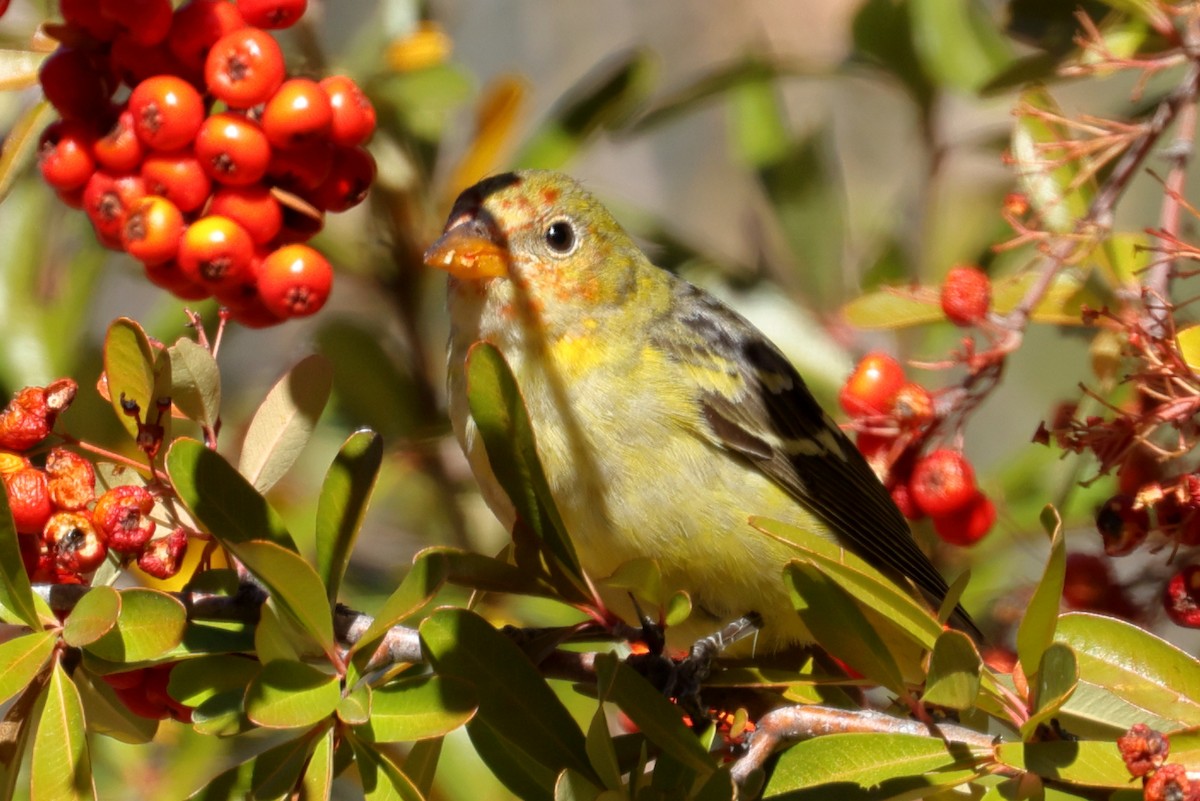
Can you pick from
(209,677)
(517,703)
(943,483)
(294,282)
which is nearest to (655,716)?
(517,703)

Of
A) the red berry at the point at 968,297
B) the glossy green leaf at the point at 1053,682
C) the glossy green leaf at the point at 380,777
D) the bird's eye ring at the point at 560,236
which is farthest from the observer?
the bird's eye ring at the point at 560,236

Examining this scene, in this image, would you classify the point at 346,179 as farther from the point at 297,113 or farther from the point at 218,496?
the point at 218,496

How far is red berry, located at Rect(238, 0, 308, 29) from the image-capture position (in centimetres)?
240

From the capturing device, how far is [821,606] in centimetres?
190

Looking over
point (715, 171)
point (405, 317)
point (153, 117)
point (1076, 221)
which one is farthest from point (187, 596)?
point (715, 171)

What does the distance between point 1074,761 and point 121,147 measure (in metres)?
1.87

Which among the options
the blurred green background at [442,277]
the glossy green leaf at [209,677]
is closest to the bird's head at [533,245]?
the blurred green background at [442,277]

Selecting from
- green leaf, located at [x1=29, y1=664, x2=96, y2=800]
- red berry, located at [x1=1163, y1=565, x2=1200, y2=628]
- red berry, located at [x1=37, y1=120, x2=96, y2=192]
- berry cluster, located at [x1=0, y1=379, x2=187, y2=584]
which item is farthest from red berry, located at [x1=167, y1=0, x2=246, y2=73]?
red berry, located at [x1=1163, y1=565, x2=1200, y2=628]

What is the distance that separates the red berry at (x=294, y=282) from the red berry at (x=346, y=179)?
0.14 m

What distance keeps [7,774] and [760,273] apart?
2929 mm

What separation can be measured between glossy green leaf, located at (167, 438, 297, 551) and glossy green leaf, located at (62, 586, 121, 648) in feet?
0.52

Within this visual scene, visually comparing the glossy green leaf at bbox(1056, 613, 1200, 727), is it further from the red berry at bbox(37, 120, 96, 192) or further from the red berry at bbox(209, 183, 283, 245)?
the red berry at bbox(37, 120, 96, 192)

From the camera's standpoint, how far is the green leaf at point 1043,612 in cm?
171

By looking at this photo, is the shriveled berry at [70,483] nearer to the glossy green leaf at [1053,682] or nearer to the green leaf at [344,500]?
the green leaf at [344,500]
